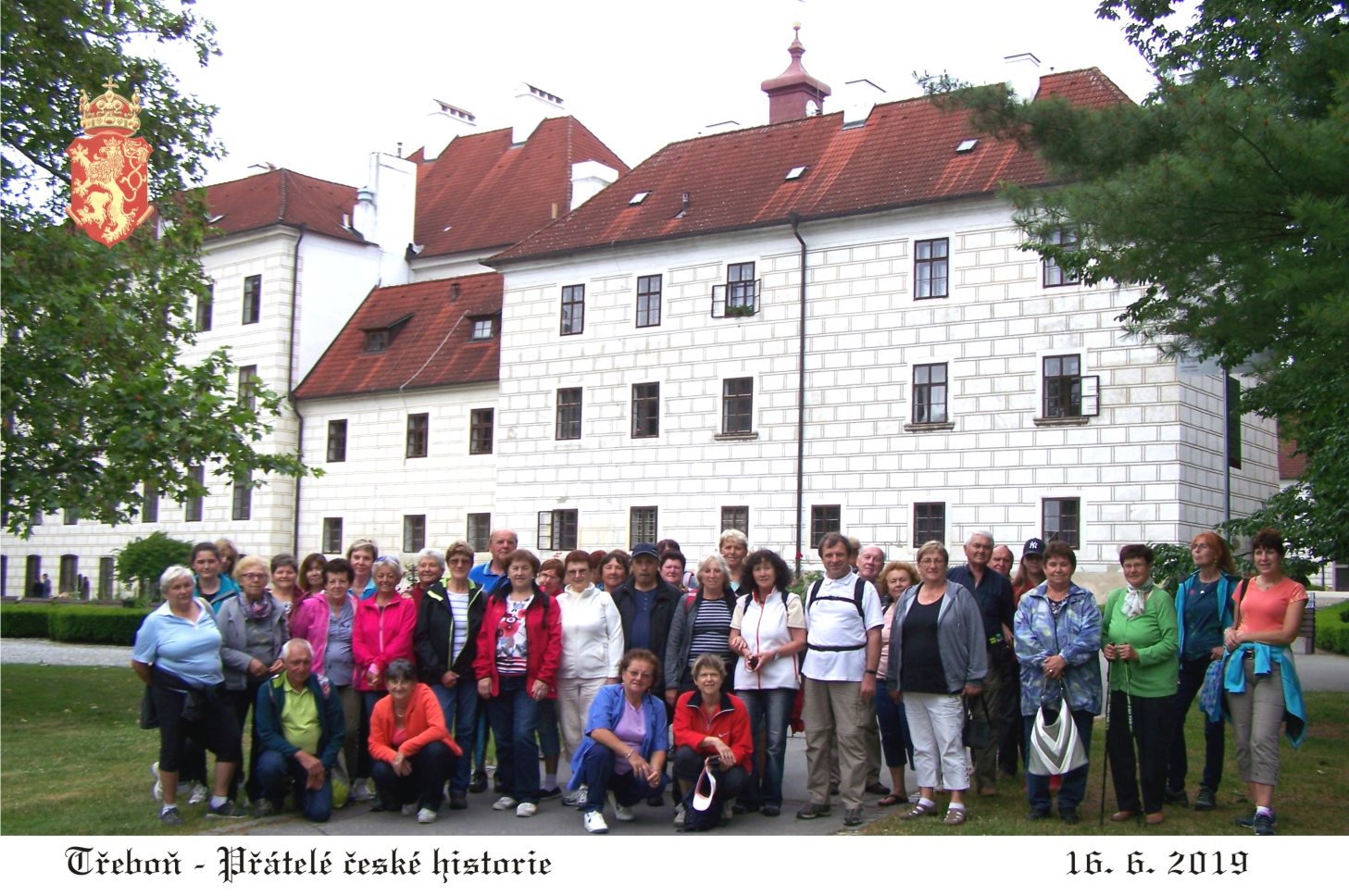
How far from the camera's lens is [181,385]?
1853 centimetres

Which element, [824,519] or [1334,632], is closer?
[1334,632]

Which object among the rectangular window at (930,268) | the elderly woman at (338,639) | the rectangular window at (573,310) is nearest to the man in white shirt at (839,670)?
the elderly woman at (338,639)

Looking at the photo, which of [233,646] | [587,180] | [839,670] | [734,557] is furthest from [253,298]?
[839,670]

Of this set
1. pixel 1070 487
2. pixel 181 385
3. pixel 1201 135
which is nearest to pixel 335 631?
pixel 1201 135

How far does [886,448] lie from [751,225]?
6.44 metres

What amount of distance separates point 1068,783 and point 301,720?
A: 545 cm

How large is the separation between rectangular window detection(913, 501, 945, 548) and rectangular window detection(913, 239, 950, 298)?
4740 millimetres

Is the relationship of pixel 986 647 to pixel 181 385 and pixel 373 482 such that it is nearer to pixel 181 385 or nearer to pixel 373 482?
pixel 181 385

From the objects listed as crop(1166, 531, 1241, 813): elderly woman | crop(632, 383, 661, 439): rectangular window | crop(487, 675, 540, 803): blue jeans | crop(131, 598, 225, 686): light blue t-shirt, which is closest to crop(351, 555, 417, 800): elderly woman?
crop(487, 675, 540, 803): blue jeans

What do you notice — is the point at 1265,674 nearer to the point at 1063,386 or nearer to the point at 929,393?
the point at 1063,386

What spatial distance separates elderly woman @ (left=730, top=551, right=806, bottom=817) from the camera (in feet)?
33.6

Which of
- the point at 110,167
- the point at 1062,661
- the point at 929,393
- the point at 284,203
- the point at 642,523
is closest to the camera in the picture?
the point at 1062,661

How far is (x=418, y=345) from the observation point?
42.0 m

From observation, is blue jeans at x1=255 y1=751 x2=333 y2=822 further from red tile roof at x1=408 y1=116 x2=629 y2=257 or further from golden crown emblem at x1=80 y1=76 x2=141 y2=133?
red tile roof at x1=408 y1=116 x2=629 y2=257
